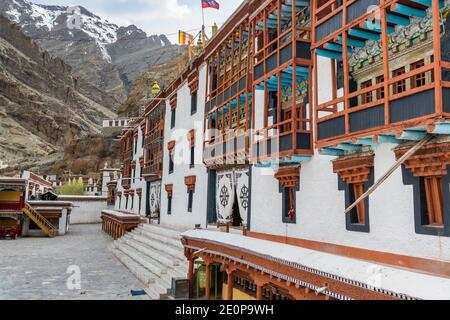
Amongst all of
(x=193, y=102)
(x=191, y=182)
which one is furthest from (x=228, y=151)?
(x=193, y=102)

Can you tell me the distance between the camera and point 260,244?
959 cm

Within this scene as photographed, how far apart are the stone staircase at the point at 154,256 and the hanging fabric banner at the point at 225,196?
2.58 meters

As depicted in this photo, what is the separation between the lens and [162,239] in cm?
2100

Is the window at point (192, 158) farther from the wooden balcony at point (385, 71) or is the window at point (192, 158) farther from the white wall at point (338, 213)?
the wooden balcony at point (385, 71)

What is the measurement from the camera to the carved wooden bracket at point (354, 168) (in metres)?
9.05

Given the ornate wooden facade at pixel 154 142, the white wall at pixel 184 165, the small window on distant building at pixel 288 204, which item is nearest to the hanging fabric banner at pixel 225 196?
the white wall at pixel 184 165

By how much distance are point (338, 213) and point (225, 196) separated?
26.5 ft

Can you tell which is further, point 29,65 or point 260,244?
point 29,65

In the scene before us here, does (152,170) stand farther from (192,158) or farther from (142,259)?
(142,259)

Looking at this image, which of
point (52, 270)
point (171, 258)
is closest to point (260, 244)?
point (171, 258)
